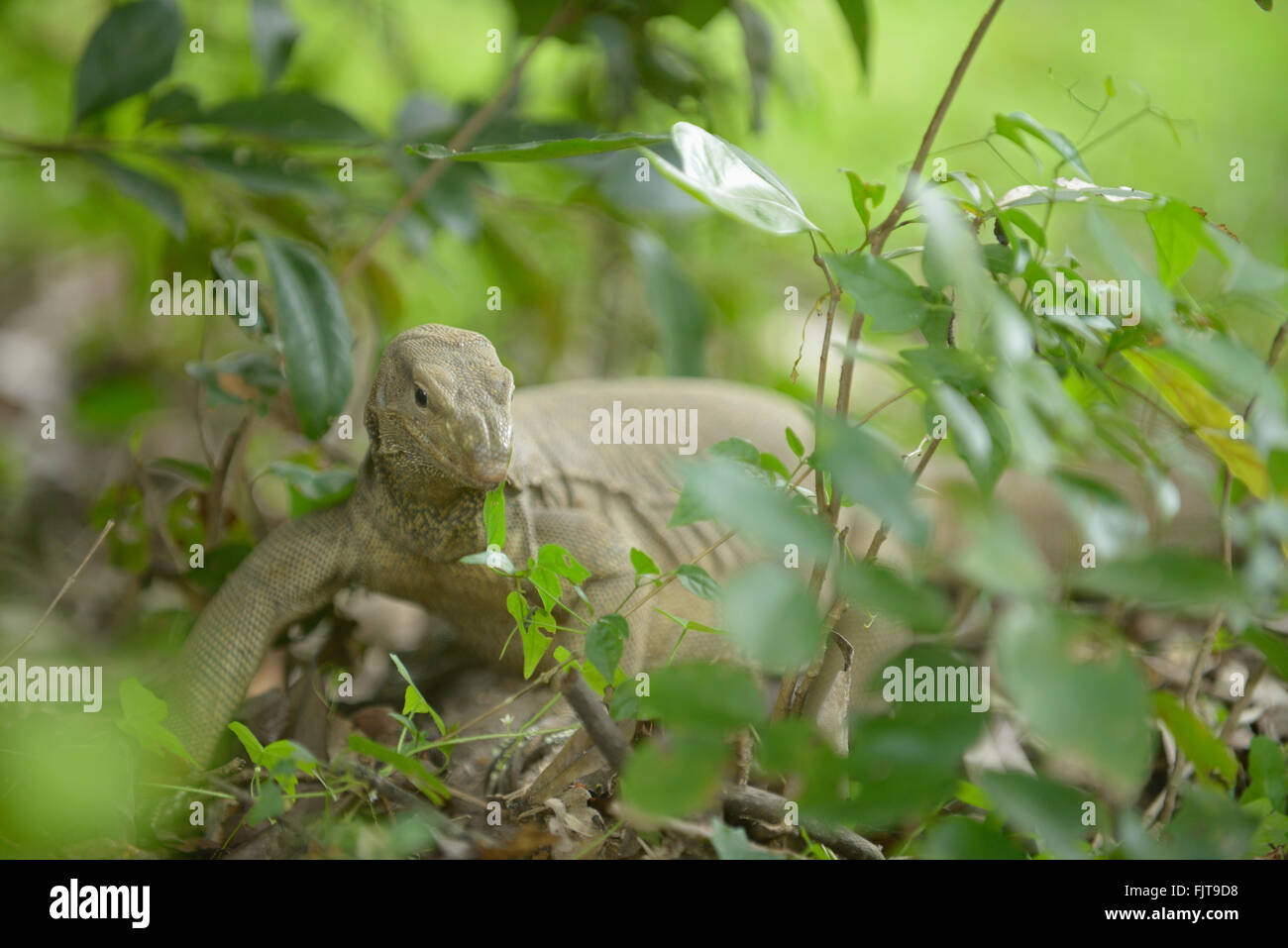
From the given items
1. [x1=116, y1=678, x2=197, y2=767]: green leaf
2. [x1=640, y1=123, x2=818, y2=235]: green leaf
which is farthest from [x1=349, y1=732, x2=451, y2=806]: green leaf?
[x1=640, y1=123, x2=818, y2=235]: green leaf

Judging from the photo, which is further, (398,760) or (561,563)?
(561,563)

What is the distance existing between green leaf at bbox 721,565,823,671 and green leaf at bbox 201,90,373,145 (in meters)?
2.21

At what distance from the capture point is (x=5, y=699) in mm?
Result: 1927

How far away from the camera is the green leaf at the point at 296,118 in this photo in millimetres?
2656

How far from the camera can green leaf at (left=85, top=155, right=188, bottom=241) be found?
2391 mm

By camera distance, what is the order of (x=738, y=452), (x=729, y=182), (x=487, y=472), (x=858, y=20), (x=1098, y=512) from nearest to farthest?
(x=1098, y=512) → (x=729, y=182) → (x=738, y=452) → (x=487, y=472) → (x=858, y=20)

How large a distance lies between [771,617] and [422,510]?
1.22m

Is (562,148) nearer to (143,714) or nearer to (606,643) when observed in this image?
(606,643)

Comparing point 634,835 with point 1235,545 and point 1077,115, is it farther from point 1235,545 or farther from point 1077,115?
point 1077,115

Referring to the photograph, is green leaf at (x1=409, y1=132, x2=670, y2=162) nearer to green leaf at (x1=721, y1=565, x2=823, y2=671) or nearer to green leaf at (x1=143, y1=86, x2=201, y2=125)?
green leaf at (x1=721, y1=565, x2=823, y2=671)

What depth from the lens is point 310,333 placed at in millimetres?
2174

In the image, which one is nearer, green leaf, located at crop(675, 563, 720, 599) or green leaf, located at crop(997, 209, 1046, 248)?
green leaf, located at crop(997, 209, 1046, 248)

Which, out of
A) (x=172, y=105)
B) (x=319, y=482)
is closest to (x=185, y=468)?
(x=319, y=482)

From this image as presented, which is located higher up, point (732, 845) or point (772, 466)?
point (772, 466)
